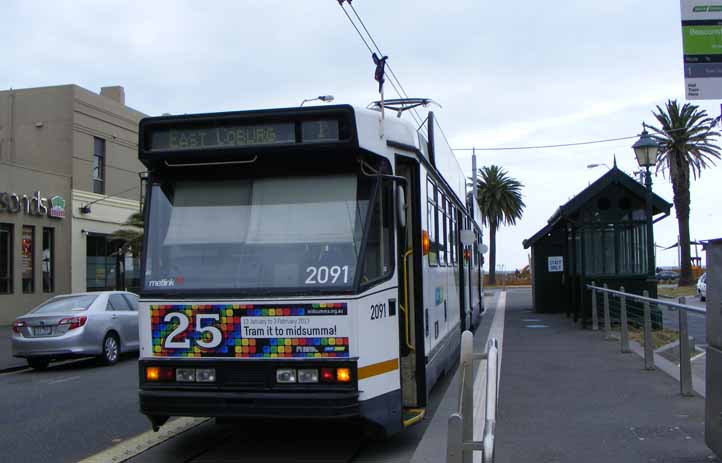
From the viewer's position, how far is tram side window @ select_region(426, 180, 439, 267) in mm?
8334

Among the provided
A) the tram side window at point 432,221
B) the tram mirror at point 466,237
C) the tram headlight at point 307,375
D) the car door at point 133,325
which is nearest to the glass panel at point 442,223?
the tram side window at point 432,221

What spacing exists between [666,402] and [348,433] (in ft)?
11.9

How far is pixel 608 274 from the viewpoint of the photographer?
18.8 meters

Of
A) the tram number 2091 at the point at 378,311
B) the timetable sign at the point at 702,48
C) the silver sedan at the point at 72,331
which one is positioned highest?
the timetable sign at the point at 702,48

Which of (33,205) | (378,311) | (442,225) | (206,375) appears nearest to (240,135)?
(378,311)

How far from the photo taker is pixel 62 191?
95.9 feet

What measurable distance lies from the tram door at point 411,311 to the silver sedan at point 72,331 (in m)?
8.93

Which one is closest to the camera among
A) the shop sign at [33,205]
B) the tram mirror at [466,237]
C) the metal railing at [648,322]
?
the metal railing at [648,322]

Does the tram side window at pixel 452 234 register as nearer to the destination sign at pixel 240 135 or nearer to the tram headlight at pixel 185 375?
the destination sign at pixel 240 135

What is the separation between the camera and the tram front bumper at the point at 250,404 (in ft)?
20.1

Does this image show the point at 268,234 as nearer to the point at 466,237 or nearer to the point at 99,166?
the point at 466,237

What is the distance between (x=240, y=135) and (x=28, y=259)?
23740mm

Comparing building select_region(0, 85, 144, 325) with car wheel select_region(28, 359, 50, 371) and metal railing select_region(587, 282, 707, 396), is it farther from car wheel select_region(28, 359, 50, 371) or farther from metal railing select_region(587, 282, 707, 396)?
metal railing select_region(587, 282, 707, 396)

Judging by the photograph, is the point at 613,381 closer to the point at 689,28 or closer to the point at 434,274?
the point at 434,274
